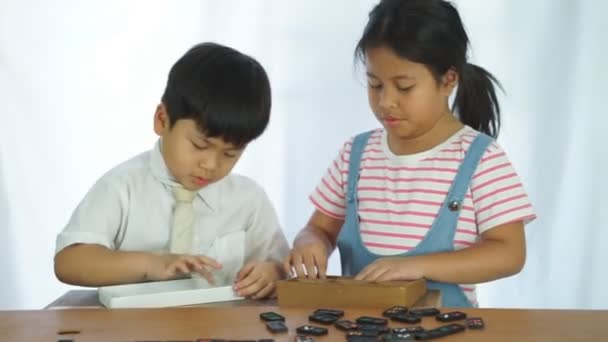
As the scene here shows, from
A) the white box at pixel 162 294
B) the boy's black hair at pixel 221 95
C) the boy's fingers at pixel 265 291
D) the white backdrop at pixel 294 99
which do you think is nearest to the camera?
the white box at pixel 162 294

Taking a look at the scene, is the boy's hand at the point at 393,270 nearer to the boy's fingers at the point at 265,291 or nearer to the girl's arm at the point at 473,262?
the girl's arm at the point at 473,262

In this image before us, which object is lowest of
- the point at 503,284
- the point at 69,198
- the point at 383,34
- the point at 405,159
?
the point at 503,284

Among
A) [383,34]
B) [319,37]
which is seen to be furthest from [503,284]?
[383,34]

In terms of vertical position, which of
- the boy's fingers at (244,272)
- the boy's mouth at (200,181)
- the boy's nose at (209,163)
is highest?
the boy's nose at (209,163)

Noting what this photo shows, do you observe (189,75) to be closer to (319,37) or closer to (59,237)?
(59,237)

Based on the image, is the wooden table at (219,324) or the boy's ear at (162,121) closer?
the wooden table at (219,324)

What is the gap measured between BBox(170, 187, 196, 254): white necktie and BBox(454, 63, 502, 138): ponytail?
0.50m

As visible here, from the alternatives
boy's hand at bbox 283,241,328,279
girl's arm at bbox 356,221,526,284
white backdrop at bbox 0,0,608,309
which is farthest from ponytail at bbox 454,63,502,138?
white backdrop at bbox 0,0,608,309

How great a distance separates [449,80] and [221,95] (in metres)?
0.37

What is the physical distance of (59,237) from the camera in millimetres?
1379

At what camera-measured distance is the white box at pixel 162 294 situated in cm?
119

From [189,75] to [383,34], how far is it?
31 cm

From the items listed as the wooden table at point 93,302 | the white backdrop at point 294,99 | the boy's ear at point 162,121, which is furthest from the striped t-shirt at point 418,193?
the white backdrop at point 294,99

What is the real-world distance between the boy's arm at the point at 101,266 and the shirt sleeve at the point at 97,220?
0.02 meters
